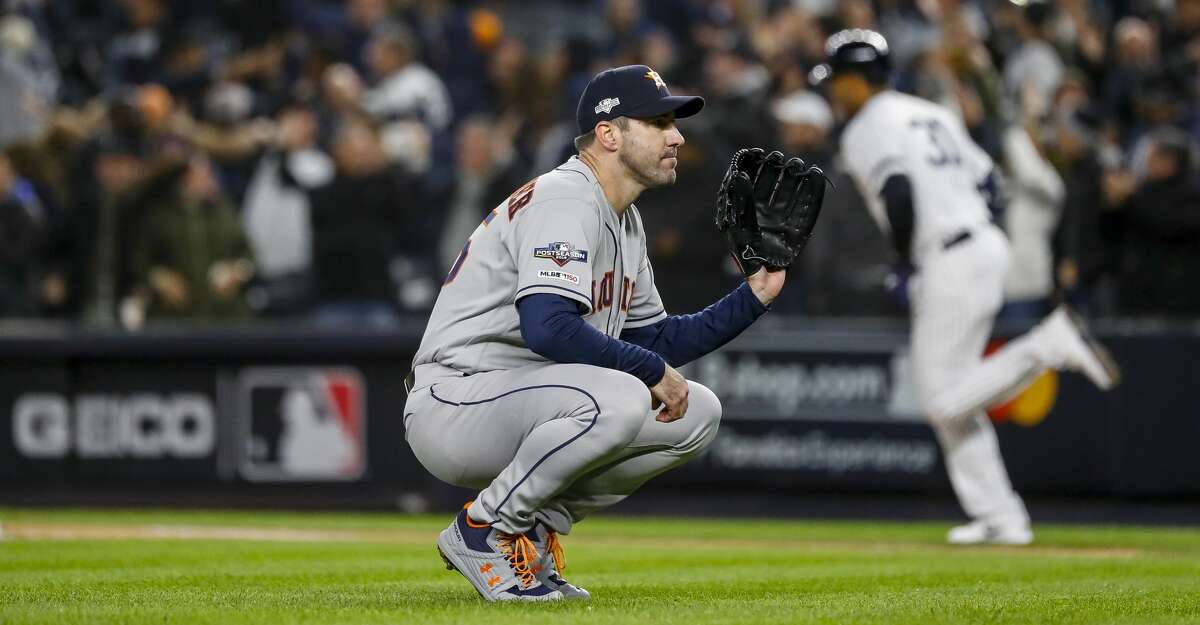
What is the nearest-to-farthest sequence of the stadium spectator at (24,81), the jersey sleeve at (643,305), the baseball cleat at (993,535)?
the jersey sleeve at (643,305), the baseball cleat at (993,535), the stadium spectator at (24,81)

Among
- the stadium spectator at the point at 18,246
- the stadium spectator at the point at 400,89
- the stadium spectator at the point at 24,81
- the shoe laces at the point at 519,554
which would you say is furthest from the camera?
the stadium spectator at the point at 400,89

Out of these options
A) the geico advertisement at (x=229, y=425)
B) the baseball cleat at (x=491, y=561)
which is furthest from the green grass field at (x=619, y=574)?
the geico advertisement at (x=229, y=425)

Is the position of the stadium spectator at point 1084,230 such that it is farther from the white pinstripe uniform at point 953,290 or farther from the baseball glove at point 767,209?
the baseball glove at point 767,209

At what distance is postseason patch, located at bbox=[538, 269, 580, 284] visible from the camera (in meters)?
4.91

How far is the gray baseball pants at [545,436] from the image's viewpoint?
16.4 feet

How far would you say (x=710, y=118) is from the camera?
1210 cm

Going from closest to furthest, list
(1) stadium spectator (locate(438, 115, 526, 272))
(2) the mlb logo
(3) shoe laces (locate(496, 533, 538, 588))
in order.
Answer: (3) shoe laces (locate(496, 533, 538, 588))
(2) the mlb logo
(1) stadium spectator (locate(438, 115, 526, 272))

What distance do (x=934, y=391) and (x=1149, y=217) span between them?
3234 millimetres

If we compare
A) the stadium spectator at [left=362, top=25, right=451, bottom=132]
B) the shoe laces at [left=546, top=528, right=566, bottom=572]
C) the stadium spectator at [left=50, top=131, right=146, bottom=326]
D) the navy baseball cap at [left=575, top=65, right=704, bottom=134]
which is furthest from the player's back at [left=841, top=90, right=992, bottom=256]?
the stadium spectator at [left=50, top=131, right=146, bottom=326]

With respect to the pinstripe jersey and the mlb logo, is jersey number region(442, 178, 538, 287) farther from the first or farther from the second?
the mlb logo

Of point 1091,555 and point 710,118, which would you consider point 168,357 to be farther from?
point 1091,555

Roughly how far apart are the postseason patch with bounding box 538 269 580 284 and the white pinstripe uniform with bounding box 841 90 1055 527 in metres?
4.19

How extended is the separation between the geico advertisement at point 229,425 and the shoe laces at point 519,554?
6682 mm

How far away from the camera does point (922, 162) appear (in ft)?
29.1
